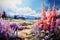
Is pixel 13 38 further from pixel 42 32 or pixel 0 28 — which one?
pixel 42 32

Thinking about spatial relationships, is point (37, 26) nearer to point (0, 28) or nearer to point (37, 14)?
point (37, 14)

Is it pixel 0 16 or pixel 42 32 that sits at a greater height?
pixel 0 16

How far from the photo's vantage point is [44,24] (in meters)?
1.51

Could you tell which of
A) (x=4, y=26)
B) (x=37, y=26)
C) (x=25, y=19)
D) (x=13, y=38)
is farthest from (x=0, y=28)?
(x=37, y=26)

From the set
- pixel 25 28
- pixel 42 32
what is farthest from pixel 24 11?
pixel 42 32

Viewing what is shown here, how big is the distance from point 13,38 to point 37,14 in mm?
352

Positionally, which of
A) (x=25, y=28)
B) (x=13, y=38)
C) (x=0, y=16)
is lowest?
(x=13, y=38)

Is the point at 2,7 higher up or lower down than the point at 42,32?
higher up

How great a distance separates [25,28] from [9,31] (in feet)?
0.55

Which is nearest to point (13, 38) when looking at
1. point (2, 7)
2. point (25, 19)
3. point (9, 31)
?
point (9, 31)

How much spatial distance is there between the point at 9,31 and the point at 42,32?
34 cm

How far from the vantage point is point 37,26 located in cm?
150

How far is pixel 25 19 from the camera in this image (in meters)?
1.52

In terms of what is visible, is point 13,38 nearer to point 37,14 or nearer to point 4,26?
point 4,26
